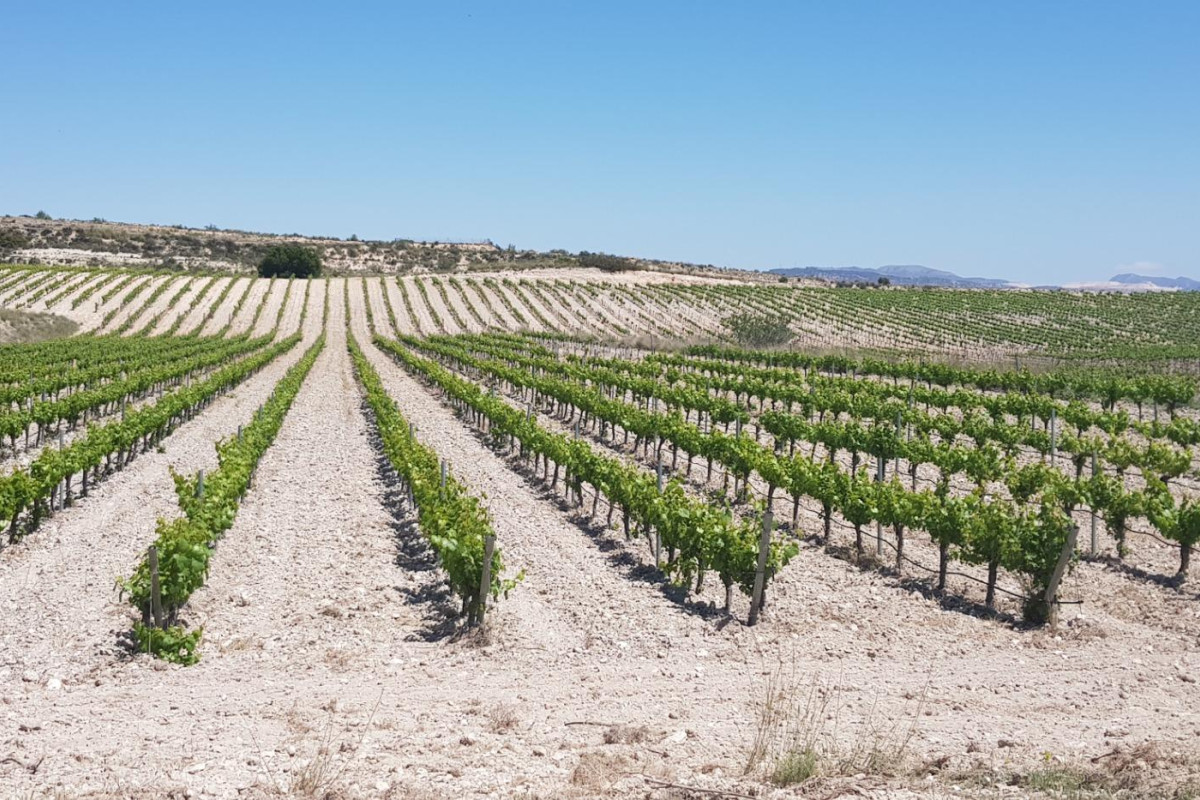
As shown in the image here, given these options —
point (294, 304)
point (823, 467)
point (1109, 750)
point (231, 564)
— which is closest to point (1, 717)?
point (231, 564)

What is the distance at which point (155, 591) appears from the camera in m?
9.32

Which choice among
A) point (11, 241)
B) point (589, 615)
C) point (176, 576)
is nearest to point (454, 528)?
point (589, 615)

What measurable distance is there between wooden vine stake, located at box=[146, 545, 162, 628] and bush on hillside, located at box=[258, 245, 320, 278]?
88.0 m

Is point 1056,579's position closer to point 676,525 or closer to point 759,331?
point 676,525

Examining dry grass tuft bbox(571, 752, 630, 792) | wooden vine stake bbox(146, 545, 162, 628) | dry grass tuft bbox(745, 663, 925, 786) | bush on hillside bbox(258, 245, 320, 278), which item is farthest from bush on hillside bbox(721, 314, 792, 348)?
dry grass tuft bbox(571, 752, 630, 792)

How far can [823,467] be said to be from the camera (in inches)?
587

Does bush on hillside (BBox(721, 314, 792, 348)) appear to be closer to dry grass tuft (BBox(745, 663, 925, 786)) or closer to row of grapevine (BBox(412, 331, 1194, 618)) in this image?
row of grapevine (BBox(412, 331, 1194, 618))

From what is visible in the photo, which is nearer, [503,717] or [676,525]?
[503,717]

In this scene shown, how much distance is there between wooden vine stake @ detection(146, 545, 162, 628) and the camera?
920cm

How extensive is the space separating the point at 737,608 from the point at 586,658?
265cm

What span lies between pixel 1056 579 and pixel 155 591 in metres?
10.2

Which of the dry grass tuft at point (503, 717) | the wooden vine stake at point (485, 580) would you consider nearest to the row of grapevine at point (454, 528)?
the wooden vine stake at point (485, 580)

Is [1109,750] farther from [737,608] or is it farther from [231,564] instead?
[231,564]

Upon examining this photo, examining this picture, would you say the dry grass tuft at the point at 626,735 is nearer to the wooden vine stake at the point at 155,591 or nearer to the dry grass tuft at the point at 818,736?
the dry grass tuft at the point at 818,736
